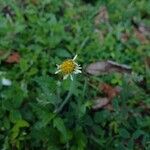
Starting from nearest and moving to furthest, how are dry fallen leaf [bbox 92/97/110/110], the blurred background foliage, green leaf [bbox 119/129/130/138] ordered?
the blurred background foliage
green leaf [bbox 119/129/130/138]
dry fallen leaf [bbox 92/97/110/110]

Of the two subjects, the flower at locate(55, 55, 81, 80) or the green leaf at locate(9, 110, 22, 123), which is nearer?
the flower at locate(55, 55, 81, 80)

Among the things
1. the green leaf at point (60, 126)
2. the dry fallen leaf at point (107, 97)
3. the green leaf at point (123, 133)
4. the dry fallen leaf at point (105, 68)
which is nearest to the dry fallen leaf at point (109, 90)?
the dry fallen leaf at point (107, 97)

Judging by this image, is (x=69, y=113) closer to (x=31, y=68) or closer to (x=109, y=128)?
(x=109, y=128)

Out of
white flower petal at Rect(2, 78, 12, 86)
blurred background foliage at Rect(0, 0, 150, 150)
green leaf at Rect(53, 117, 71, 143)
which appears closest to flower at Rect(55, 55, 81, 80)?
blurred background foliage at Rect(0, 0, 150, 150)

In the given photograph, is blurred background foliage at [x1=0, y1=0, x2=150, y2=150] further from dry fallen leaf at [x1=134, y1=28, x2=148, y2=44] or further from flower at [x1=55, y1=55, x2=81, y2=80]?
flower at [x1=55, y1=55, x2=81, y2=80]

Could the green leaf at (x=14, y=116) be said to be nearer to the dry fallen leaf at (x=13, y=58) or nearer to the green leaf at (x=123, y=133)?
the dry fallen leaf at (x=13, y=58)

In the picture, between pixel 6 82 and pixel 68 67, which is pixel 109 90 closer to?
pixel 6 82
